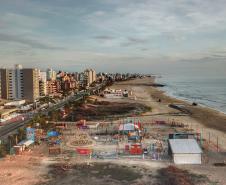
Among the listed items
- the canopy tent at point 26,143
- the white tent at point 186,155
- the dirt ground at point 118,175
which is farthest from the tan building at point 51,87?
the white tent at point 186,155

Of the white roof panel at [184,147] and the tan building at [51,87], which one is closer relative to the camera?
the white roof panel at [184,147]

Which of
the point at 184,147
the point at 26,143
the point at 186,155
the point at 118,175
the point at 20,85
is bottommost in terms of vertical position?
the point at 118,175

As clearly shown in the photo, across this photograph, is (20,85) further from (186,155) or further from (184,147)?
(186,155)

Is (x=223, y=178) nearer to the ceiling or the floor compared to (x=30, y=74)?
nearer to the floor

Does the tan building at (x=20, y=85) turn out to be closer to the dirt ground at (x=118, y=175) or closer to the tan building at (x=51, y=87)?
the tan building at (x=51, y=87)

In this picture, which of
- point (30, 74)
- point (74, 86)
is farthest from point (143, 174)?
point (74, 86)

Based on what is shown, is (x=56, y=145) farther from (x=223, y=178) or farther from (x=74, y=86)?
(x=74, y=86)

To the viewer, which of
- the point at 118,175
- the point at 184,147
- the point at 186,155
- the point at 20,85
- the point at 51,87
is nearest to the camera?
the point at 118,175

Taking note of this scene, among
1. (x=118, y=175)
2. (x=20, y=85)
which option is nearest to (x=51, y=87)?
(x=20, y=85)
